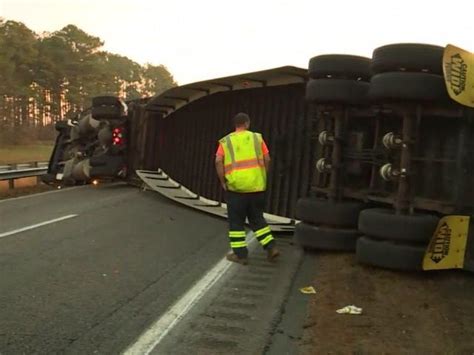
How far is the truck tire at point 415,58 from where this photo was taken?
5.29 meters

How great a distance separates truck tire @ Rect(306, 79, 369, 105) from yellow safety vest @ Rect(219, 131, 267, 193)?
90cm

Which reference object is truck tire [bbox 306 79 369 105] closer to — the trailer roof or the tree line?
the trailer roof

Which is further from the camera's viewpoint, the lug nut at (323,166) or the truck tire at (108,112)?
the truck tire at (108,112)

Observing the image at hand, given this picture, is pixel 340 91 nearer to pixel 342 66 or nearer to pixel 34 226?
pixel 342 66

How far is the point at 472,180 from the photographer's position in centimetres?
523

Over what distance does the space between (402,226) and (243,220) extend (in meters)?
1.82

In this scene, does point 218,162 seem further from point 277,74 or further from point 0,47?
point 0,47

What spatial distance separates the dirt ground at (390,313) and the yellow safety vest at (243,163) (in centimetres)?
121

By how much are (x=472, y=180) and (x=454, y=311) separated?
4.60 feet

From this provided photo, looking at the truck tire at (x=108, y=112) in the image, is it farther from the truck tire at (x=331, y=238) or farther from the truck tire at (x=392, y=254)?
the truck tire at (x=392, y=254)

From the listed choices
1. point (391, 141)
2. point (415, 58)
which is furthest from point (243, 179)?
point (415, 58)

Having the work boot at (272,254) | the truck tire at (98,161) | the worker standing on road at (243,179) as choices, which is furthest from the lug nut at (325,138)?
the truck tire at (98,161)

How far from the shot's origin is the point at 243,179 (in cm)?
621

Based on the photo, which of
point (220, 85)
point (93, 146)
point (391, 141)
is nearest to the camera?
point (391, 141)
